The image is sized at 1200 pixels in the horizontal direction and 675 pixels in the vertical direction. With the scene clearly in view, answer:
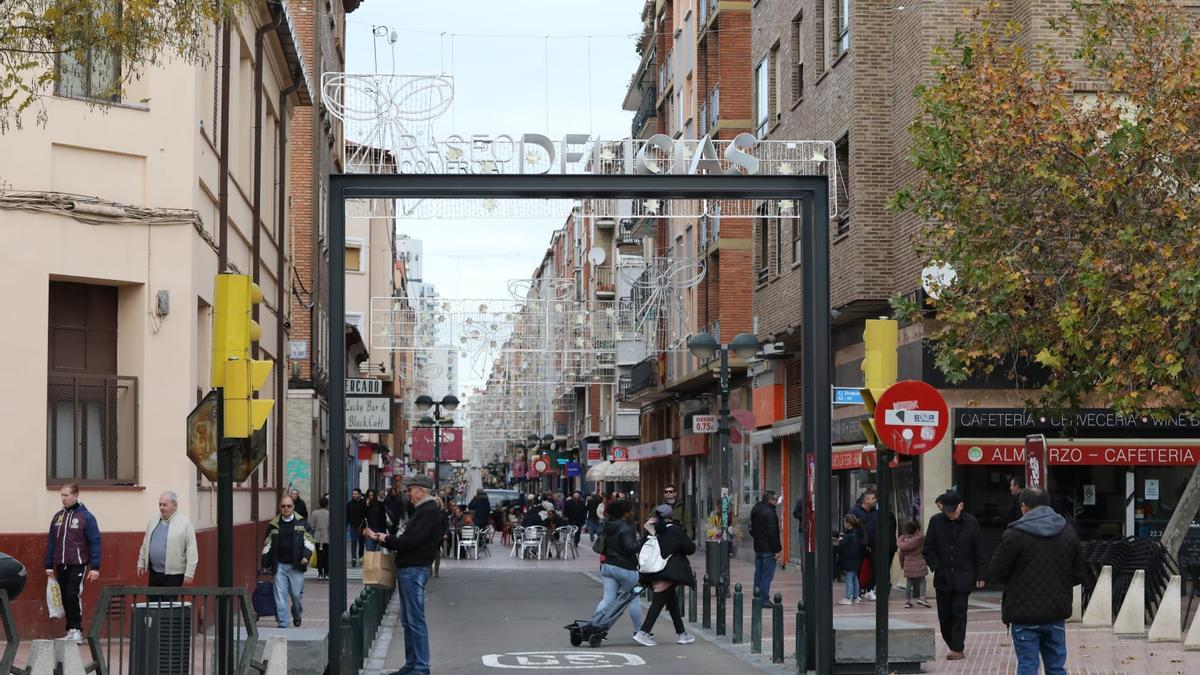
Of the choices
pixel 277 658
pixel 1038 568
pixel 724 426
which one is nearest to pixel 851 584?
pixel 724 426

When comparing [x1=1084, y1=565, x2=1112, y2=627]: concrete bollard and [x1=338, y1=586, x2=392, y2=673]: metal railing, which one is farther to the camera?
[x1=1084, y1=565, x2=1112, y2=627]: concrete bollard

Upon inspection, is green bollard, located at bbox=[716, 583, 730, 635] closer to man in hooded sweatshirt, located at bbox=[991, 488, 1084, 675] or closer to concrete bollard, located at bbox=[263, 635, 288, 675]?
man in hooded sweatshirt, located at bbox=[991, 488, 1084, 675]

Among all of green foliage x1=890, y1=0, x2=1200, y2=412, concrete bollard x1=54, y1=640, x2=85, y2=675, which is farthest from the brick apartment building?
concrete bollard x1=54, y1=640, x2=85, y2=675

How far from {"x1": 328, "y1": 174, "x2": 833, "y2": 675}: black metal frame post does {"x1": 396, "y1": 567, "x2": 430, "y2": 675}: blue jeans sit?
1.90 feet

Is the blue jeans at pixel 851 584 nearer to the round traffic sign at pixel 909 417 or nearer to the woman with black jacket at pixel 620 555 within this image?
the woman with black jacket at pixel 620 555

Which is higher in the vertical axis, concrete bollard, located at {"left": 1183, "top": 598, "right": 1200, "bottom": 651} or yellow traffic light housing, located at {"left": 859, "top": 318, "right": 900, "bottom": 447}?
yellow traffic light housing, located at {"left": 859, "top": 318, "right": 900, "bottom": 447}

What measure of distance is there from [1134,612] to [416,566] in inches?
327

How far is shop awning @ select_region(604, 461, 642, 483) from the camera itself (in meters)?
61.1

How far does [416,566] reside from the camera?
15.1 meters

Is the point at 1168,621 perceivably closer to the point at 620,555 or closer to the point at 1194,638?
the point at 1194,638

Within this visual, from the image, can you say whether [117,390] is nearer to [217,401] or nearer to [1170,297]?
[217,401]

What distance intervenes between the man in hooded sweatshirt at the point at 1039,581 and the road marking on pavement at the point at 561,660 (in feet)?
18.3

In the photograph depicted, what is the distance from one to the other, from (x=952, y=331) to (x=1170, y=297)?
12.3 ft

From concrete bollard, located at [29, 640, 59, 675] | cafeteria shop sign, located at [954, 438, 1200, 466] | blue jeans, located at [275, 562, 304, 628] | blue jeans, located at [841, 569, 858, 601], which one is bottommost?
blue jeans, located at [841, 569, 858, 601]
